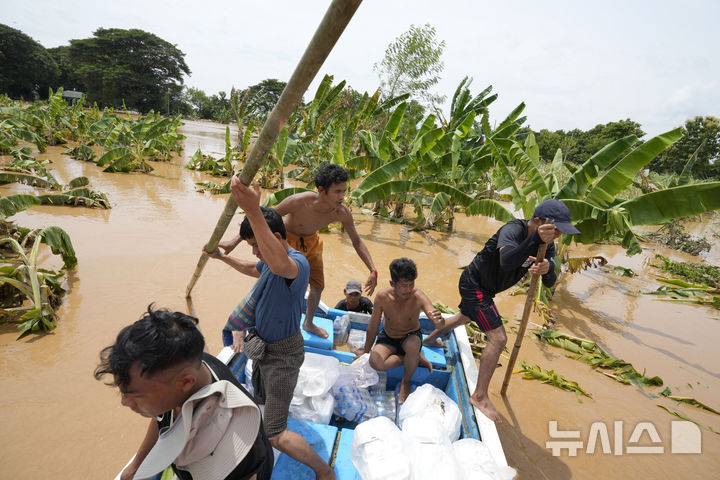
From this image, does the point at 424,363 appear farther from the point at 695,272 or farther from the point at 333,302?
the point at 695,272

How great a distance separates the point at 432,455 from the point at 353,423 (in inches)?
34.4

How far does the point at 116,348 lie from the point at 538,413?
12.4 ft

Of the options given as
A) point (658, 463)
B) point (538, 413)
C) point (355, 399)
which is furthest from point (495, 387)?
point (355, 399)

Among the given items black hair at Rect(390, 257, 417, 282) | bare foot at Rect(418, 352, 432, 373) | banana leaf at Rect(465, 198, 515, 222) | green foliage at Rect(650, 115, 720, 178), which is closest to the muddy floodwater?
bare foot at Rect(418, 352, 432, 373)

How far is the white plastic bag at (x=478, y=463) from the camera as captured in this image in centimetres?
180

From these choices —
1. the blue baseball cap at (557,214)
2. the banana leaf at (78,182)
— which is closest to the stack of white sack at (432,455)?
the blue baseball cap at (557,214)

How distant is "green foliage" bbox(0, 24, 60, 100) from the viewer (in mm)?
32156

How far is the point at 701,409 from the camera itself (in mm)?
3660

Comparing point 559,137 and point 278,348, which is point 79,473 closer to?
Result: point 278,348

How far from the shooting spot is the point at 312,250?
343 cm

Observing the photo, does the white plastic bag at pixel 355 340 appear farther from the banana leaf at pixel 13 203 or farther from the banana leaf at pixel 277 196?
the banana leaf at pixel 13 203

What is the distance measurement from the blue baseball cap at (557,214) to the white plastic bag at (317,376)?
205 centimetres

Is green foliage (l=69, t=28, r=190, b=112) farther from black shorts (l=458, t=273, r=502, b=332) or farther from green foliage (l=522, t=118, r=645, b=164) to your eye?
black shorts (l=458, t=273, r=502, b=332)

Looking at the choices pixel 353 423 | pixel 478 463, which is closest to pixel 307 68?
pixel 478 463
